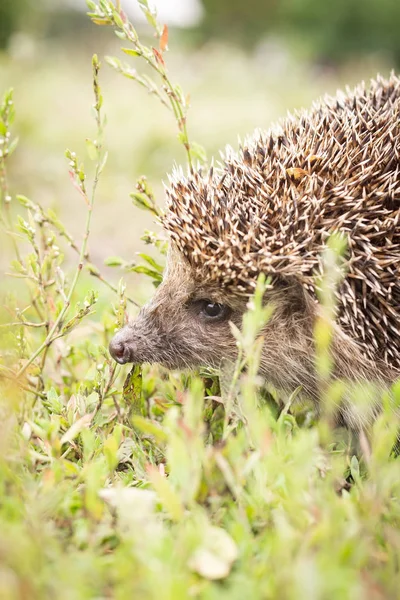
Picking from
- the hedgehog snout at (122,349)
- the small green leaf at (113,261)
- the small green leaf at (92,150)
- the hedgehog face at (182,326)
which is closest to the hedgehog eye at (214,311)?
the hedgehog face at (182,326)

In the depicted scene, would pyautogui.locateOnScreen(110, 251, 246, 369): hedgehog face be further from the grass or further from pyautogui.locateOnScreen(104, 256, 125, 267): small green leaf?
pyautogui.locateOnScreen(104, 256, 125, 267): small green leaf

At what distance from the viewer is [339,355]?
6.89 feet

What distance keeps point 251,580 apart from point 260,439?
11.0 inches

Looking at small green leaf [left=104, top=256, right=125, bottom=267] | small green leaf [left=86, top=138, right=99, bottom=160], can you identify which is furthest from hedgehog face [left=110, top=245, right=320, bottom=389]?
small green leaf [left=86, top=138, right=99, bottom=160]

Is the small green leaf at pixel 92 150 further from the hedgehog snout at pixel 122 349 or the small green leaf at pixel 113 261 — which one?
the hedgehog snout at pixel 122 349

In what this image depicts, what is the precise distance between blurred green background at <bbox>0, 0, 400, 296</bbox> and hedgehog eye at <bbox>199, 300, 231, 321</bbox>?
1.02 meters

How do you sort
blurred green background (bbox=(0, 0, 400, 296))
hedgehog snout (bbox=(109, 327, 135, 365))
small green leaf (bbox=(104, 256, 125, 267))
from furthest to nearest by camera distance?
blurred green background (bbox=(0, 0, 400, 296)) < small green leaf (bbox=(104, 256, 125, 267)) < hedgehog snout (bbox=(109, 327, 135, 365))

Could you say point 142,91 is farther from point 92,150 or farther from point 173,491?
point 173,491

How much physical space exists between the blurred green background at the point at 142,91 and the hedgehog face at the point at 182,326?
0.91m

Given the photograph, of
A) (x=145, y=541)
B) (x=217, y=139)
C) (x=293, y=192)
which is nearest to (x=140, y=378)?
(x=293, y=192)

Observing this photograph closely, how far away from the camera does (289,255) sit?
2018 millimetres

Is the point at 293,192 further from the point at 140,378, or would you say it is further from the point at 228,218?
the point at 140,378

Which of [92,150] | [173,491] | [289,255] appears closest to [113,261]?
[92,150]

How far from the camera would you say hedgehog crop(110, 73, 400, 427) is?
2.03 meters
